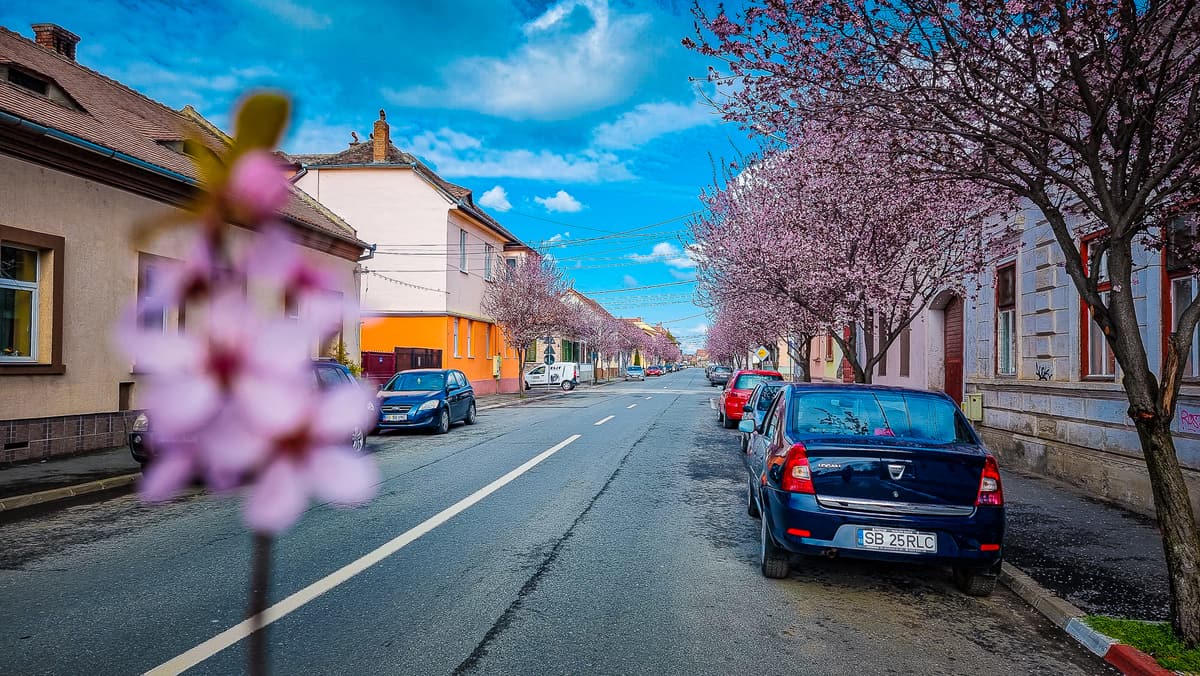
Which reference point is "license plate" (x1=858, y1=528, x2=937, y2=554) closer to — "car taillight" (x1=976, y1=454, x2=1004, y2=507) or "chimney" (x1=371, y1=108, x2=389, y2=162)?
"car taillight" (x1=976, y1=454, x2=1004, y2=507)

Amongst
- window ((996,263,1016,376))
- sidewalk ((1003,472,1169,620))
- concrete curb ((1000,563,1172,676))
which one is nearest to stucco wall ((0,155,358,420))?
concrete curb ((1000,563,1172,676))

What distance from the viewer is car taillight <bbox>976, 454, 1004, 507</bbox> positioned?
18.6 feet

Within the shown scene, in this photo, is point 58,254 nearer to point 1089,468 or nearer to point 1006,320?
point 1089,468

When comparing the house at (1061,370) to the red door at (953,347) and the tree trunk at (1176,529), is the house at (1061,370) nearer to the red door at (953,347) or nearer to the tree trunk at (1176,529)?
the red door at (953,347)

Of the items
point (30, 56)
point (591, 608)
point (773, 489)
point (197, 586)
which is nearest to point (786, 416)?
point (773, 489)

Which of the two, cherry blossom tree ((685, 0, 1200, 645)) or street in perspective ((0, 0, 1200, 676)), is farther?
cherry blossom tree ((685, 0, 1200, 645))

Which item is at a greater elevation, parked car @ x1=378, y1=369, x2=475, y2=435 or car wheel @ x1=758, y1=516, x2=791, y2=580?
parked car @ x1=378, y1=369, x2=475, y2=435

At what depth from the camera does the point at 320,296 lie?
0.74 m

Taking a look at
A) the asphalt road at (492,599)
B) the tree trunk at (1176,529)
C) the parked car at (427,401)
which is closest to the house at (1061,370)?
the tree trunk at (1176,529)

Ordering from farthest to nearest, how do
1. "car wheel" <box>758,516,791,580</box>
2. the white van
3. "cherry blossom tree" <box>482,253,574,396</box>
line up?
the white van, "cherry blossom tree" <box>482,253,574,396</box>, "car wheel" <box>758,516,791,580</box>

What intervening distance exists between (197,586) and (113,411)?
987cm

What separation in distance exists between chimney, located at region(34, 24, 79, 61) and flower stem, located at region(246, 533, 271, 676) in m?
22.0

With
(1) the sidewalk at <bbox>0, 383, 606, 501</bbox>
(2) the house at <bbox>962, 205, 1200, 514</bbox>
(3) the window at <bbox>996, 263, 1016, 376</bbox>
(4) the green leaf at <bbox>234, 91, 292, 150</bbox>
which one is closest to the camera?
(4) the green leaf at <bbox>234, 91, 292, 150</bbox>

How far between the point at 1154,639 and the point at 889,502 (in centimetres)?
173
